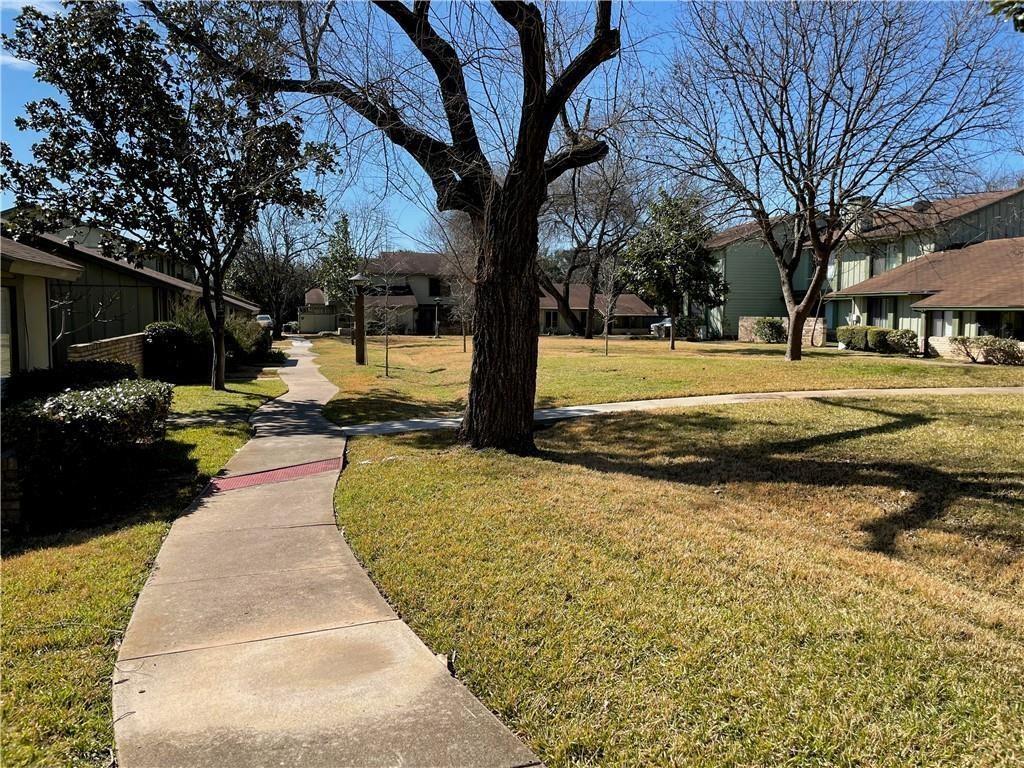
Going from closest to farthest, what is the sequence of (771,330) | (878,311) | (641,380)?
1. (641,380)
2. (878,311)
3. (771,330)

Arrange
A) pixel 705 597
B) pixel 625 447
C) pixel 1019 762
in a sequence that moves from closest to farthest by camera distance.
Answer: pixel 1019 762 < pixel 705 597 < pixel 625 447

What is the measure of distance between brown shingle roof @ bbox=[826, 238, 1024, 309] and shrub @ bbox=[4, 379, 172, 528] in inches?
971

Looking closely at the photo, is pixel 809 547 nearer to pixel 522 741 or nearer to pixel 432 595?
pixel 432 595

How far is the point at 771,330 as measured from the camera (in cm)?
3578

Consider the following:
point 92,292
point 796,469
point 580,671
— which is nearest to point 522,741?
point 580,671

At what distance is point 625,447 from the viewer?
32.3 ft

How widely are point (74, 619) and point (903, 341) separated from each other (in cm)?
2758

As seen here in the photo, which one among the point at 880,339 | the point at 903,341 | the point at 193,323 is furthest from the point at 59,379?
the point at 880,339

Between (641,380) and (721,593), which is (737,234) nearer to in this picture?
(641,380)

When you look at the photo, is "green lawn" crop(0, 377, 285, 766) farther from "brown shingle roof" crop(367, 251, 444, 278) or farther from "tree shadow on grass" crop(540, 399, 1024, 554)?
"brown shingle roof" crop(367, 251, 444, 278)

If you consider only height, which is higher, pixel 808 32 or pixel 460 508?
pixel 808 32

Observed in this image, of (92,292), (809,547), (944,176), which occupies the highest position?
(944,176)

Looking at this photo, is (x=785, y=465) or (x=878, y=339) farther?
(x=878, y=339)

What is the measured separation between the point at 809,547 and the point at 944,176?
15.2m
